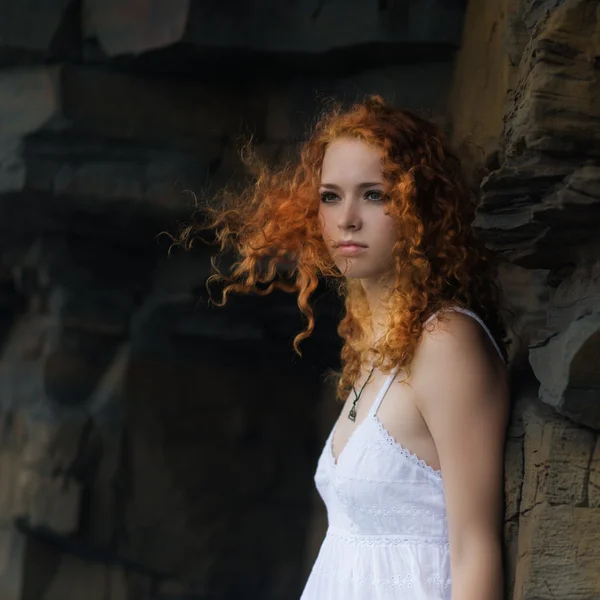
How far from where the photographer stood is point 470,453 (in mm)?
1510

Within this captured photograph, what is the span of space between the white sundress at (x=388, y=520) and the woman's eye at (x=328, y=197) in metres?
0.33

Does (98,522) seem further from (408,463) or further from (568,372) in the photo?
(568,372)

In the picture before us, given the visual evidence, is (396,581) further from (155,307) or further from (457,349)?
(155,307)

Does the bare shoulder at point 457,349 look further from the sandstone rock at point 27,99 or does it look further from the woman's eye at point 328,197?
the sandstone rock at point 27,99

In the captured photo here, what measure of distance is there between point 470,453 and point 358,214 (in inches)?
18.5

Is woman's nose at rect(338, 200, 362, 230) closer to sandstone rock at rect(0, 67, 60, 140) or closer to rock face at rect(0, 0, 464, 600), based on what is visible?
rock face at rect(0, 0, 464, 600)

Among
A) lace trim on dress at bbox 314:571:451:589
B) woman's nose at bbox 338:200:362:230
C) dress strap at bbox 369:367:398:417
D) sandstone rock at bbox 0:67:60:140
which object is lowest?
lace trim on dress at bbox 314:571:451:589

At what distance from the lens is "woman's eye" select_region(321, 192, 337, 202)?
182 centimetres

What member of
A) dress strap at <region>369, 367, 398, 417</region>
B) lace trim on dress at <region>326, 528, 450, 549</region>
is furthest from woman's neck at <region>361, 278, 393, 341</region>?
lace trim on dress at <region>326, 528, 450, 549</region>

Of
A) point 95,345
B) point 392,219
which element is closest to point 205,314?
point 95,345

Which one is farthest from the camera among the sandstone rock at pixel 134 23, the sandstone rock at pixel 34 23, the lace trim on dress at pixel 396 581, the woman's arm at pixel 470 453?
the sandstone rock at pixel 34 23

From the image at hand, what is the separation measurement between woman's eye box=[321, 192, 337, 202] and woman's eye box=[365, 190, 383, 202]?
0.24 feet

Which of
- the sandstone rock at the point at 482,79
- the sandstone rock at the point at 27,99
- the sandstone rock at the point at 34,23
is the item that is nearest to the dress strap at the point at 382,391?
the sandstone rock at the point at 482,79

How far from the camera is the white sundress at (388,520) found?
1.61m
